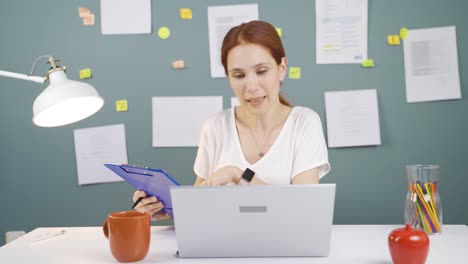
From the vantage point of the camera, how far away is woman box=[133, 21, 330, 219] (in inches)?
70.6

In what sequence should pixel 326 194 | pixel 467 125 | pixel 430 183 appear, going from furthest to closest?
pixel 467 125, pixel 430 183, pixel 326 194

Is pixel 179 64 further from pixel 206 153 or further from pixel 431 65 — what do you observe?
pixel 431 65

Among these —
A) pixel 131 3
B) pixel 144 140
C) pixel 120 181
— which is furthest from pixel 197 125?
pixel 131 3

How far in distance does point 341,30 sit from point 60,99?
5.46ft

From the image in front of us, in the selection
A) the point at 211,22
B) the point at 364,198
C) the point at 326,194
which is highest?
the point at 211,22

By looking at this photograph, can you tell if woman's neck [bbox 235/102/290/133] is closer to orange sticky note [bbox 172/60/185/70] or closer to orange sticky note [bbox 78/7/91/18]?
orange sticky note [bbox 172/60/185/70]

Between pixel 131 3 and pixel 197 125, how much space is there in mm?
699

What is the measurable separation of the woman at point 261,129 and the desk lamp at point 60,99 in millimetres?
515

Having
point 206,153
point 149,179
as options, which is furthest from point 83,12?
point 149,179

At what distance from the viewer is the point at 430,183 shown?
1.48 m

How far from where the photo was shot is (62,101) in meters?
1.24

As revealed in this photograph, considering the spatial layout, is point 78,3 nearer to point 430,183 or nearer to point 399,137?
point 399,137

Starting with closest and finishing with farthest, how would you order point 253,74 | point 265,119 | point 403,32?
point 253,74, point 265,119, point 403,32

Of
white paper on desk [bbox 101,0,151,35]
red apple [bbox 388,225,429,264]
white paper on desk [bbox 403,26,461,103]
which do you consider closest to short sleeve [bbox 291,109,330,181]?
red apple [bbox 388,225,429,264]
